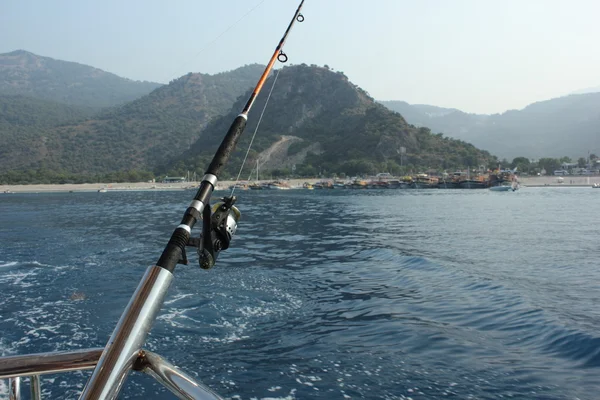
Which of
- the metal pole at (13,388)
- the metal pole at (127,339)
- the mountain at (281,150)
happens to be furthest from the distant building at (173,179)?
the metal pole at (127,339)

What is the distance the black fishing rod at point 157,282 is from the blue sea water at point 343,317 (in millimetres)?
4142

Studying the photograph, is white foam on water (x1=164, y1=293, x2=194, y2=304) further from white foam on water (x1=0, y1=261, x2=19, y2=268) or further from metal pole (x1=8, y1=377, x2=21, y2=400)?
metal pole (x1=8, y1=377, x2=21, y2=400)

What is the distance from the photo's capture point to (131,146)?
192 metres

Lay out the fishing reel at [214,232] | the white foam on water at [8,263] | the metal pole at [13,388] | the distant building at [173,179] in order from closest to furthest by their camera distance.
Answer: the metal pole at [13,388]
the fishing reel at [214,232]
the white foam on water at [8,263]
the distant building at [173,179]

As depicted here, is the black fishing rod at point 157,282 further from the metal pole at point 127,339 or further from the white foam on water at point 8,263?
the white foam on water at point 8,263

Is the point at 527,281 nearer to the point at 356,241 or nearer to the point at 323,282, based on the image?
the point at 323,282

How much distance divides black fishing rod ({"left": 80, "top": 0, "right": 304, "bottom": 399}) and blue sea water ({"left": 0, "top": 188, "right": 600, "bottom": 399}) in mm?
4142

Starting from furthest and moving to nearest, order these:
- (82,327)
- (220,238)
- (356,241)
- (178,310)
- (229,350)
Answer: (356,241) < (178,310) < (82,327) < (229,350) < (220,238)

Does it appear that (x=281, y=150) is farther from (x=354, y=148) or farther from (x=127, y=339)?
(x=127, y=339)

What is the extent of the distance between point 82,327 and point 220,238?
25.2 feet

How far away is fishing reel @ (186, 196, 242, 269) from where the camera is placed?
2.98 meters

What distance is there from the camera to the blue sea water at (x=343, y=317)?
6945mm

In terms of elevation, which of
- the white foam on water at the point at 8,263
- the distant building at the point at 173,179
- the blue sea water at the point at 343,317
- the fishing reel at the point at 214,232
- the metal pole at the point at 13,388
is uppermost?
the distant building at the point at 173,179

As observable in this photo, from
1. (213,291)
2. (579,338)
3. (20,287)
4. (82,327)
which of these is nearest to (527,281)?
(579,338)
